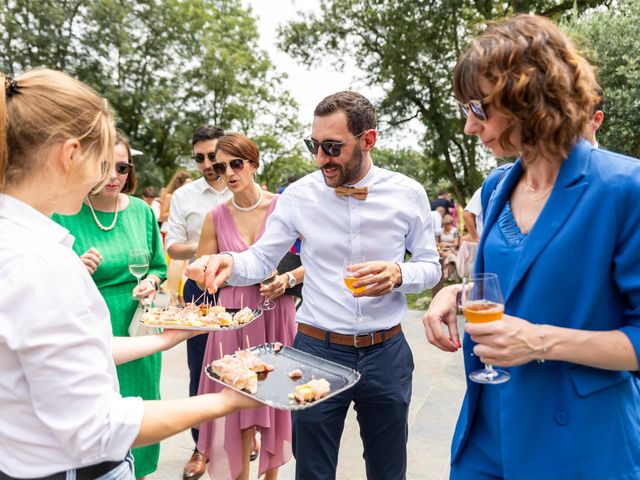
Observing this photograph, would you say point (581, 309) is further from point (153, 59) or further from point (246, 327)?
point (153, 59)

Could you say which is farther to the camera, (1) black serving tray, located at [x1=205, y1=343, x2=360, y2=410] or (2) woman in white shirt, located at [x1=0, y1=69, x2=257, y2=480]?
(1) black serving tray, located at [x1=205, y1=343, x2=360, y2=410]

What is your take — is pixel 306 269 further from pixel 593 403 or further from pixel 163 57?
pixel 163 57

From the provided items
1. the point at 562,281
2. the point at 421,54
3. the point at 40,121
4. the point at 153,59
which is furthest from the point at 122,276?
the point at 153,59

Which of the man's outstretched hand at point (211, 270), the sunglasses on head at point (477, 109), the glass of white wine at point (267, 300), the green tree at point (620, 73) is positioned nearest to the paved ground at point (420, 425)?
the glass of white wine at point (267, 300)

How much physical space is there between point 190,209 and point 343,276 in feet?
8.16

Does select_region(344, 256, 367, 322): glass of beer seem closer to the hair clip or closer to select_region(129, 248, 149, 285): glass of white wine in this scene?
select_region(129, 248, 149, 285): glass of white wine

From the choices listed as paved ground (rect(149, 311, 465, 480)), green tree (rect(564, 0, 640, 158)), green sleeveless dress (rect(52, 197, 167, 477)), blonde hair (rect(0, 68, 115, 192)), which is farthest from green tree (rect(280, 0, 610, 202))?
blonde hair (rect(0, 68, 115, 192))

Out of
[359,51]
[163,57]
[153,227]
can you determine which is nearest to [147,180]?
[163,57]

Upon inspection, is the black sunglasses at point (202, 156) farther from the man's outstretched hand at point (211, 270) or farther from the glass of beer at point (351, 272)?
the glass of beer at point (351, 272)

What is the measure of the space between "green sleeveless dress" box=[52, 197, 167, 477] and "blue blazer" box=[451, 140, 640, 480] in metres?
2.49

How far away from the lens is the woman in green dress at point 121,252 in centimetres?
326

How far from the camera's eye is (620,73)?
24.3ft

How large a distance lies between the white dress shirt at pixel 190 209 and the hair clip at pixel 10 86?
3.34m

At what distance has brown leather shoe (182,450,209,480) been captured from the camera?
3982mm
